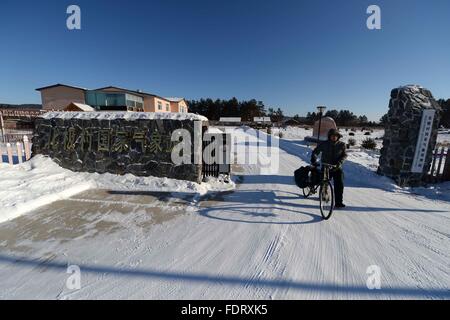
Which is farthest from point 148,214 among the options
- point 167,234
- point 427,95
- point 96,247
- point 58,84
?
point 58,84

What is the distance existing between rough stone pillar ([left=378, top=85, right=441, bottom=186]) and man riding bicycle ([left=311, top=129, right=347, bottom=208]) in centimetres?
364

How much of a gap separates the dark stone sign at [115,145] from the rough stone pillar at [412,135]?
250 inches

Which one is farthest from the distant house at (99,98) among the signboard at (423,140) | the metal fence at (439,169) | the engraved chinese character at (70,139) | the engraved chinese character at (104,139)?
the metal fence at (439,169)

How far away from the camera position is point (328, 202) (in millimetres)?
4180

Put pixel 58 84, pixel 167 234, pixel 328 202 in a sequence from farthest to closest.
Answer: pixel 58 84 → pixel 328 202 → pixel 167 234

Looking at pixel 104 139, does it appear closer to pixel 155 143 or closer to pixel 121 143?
pixel 121 143

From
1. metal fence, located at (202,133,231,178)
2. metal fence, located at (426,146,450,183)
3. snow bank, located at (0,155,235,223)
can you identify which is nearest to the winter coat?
snow bank, located at (0,155,235,223)

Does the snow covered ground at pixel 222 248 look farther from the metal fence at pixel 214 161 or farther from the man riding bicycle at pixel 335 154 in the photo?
the metal fence at pixel 214 161

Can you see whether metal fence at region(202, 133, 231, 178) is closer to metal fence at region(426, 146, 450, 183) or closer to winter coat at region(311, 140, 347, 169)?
winter coat at region(311, 140, 347, 169)

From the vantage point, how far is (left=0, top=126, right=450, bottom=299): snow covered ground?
2361mm

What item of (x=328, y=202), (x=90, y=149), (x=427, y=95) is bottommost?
(x=328, y=202)

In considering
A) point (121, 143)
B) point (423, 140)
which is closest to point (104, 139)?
point (121, 143)
